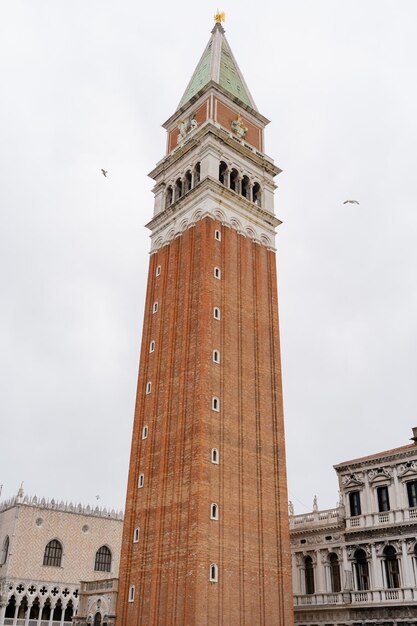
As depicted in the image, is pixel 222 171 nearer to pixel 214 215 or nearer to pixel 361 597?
pixel 214 215

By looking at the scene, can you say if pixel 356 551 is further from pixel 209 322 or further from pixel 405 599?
pixel 209 322

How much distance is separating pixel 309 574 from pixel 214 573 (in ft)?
40.6

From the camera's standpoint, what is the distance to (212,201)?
163ft

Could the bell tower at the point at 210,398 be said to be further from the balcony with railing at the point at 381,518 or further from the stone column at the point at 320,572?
the balcony with railing at the point at 381,518

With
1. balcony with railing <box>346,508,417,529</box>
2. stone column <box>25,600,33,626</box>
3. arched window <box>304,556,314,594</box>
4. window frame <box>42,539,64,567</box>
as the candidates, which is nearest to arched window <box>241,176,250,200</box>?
balcony with railing <box>346,508,417,529</box>

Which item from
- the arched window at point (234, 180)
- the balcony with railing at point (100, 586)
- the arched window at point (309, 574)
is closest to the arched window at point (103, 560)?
the balcony with railing at point (100, 586)

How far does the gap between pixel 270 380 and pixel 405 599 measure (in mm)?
16745

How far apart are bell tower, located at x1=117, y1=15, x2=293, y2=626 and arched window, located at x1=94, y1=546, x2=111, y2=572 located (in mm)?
26502

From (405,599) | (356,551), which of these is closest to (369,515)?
(356,551)

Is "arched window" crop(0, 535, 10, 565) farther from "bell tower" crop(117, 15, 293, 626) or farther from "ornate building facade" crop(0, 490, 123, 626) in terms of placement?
"bell tower" crop(117, 15, 293, 626)

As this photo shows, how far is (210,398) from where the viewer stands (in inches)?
1628

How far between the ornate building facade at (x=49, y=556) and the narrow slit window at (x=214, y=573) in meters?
25.5

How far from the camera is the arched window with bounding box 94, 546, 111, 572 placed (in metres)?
65.5

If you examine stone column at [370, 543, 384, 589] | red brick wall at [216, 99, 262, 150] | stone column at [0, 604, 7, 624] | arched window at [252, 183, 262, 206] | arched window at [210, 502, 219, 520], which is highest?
red brick wall at [216, 99, 262, 150]
